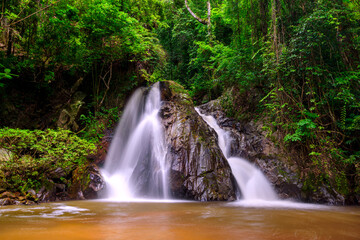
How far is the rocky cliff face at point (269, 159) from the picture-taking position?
7.02 m

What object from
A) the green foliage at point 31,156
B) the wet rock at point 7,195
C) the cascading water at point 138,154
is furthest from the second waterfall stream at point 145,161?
the wet rock at point 7,195

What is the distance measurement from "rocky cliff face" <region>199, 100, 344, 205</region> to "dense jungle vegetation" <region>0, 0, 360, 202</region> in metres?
0.27

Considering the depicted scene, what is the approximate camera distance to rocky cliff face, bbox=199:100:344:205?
7.02 m

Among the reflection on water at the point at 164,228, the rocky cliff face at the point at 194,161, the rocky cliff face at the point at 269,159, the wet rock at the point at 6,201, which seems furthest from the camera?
the rocky cliff face at the point at 269,159

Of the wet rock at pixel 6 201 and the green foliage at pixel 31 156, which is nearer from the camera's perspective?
the wet rock at pixel 6 201

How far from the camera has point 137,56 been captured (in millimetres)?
11492

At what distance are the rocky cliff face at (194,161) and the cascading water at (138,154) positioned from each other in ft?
1.22

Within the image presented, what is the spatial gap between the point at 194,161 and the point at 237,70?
5520mm

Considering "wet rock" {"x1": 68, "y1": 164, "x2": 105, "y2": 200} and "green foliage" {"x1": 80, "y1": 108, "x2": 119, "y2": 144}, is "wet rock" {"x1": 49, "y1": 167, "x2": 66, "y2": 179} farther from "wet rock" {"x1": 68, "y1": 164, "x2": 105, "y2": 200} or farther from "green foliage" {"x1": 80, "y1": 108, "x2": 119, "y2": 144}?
"green foliage" {"x1": 80, "y1": 108, "x2": 119, "y2": 144}

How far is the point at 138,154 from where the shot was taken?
870 centimetres

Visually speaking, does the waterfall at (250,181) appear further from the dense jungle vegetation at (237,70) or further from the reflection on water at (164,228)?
the reflection on water at (164,228)

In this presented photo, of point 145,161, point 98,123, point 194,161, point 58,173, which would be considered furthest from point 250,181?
point 98,123

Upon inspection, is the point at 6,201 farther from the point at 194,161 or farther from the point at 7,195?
the point at 194,161

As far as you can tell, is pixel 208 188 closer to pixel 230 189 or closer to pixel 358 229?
pixel 230 189
